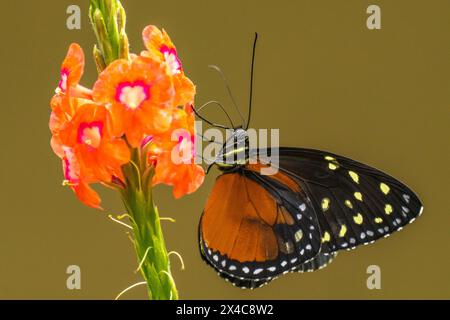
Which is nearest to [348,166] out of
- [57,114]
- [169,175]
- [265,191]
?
[265,191]

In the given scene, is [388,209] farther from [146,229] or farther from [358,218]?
[146,229]

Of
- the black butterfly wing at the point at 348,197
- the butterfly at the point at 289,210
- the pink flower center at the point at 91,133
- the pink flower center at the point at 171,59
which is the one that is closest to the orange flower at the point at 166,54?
the pink flower center at the point at 171,59

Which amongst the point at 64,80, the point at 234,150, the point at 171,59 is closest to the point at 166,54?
the point at 171,59

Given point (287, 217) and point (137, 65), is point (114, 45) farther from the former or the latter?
point (287, 217)

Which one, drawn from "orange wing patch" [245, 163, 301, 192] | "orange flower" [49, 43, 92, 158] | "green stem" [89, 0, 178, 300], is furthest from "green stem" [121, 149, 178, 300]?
"orange wing patch" [245, 163, 301, 192]

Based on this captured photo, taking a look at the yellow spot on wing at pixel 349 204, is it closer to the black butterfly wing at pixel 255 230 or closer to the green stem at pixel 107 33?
the black butterfly wing at pixel 255 230
